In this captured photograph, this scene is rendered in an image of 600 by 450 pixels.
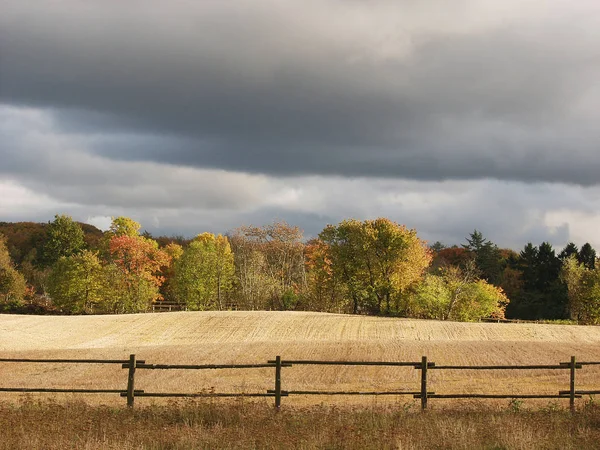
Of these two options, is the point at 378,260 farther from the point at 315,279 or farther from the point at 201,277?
the point at 201,277

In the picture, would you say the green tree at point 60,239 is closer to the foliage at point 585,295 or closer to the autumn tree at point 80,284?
the autumn tree at point 80,284

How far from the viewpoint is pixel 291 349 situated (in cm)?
4659

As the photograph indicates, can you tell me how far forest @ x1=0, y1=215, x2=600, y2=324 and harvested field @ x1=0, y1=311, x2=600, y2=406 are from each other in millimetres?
12553

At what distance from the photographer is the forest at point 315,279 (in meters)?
78.8

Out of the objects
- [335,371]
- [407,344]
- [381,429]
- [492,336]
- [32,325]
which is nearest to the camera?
[381,429]

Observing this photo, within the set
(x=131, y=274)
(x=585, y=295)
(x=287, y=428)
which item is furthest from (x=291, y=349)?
(x=585, y=295)

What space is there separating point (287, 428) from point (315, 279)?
70272mm

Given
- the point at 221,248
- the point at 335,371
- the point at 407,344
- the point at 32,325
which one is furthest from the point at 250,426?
the point at 221,248

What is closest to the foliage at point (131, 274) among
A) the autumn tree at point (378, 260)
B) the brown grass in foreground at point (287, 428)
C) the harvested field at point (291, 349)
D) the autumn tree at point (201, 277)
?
the autumn tree at point (201, 277)

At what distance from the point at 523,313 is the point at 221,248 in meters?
45.1

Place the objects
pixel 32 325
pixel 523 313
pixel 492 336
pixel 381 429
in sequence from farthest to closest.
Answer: pixel 523 313 < pixel 32 325 < pixel 492 336 < pixel 381 429

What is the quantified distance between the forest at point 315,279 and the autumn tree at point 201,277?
0.46 ft

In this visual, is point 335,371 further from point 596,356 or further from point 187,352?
point 596,356

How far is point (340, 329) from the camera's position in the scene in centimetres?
5994
